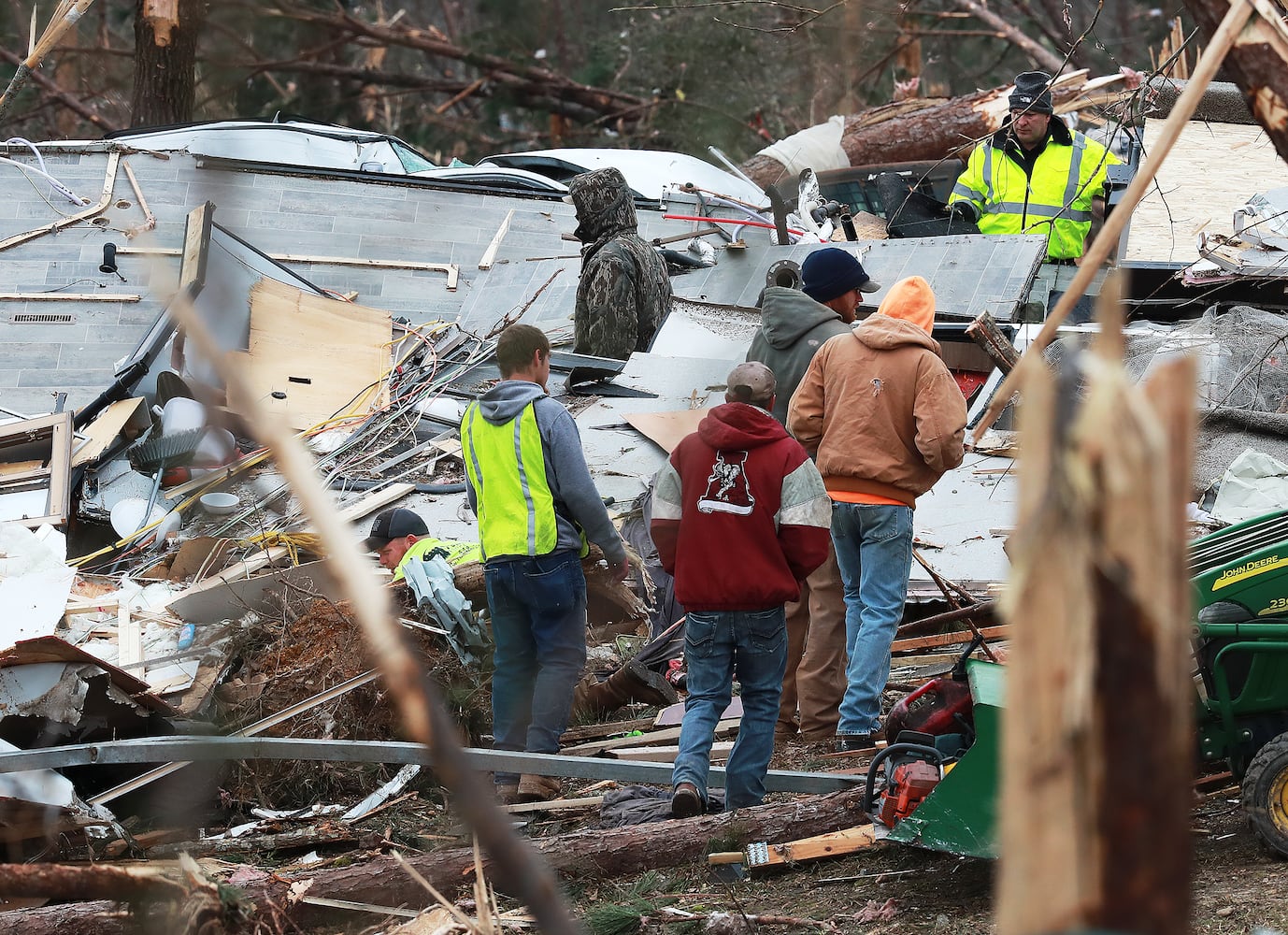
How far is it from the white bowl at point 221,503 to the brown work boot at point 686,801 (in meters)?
3.97

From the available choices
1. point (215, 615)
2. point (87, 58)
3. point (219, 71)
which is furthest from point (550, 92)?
point (219, 71)

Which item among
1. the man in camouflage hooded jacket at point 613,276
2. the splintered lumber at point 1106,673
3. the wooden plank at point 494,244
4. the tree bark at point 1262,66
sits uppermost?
the wooden plank at point 494,244

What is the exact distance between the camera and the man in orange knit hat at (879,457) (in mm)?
5664

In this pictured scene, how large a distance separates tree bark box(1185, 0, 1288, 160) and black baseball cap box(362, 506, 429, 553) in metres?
5.86

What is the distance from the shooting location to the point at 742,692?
5.23 meters

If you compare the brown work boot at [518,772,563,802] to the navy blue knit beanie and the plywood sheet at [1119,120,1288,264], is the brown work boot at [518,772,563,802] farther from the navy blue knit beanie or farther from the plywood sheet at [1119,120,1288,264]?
the plywood sheet at [1119,120,1288,264]

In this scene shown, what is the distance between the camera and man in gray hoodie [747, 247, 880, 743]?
6.29m

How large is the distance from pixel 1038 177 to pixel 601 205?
3.21 m

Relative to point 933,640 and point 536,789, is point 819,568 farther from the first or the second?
point 536,789

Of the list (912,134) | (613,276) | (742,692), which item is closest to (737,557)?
(742,692)

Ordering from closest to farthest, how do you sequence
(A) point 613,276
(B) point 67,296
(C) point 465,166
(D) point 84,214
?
(A) point 613,276
(B) point 67,296
(D) point 84,214
(C) point 465,166

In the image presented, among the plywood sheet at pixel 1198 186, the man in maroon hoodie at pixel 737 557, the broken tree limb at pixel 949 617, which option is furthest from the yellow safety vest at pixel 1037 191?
the man in maroon hoodie at pixel 737 557

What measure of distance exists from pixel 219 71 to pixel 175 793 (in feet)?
15.9

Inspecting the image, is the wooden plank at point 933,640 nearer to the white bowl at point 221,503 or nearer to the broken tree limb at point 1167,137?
the white bowl at point 221,503
